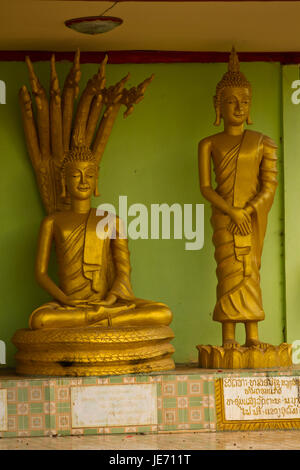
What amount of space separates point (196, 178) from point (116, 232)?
75 centimetres

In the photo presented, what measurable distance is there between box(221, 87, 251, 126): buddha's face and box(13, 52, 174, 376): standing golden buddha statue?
1.71 ft

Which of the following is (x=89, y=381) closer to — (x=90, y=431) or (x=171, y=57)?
(x=90, y=431)

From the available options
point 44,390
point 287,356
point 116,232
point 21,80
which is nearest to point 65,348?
point 44,390

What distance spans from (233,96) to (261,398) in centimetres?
181

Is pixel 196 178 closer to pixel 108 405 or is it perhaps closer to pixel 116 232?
pixel 116 232

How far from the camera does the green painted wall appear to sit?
6.84 meters

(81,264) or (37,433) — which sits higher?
(81,264)

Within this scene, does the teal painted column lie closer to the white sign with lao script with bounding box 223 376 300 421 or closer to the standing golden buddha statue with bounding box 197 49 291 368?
the standing golden buddha statue with bounding box 197 49 291 368

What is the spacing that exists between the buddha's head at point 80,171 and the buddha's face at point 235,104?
86cm

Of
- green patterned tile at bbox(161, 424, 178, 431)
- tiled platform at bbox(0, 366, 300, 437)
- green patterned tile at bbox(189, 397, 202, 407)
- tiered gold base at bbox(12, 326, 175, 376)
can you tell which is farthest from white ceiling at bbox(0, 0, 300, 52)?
green patterned tile at bbox(161, 424, 178, 431)

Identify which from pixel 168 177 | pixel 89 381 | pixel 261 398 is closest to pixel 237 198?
pixel 168 177

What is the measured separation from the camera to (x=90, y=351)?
5.98 metres

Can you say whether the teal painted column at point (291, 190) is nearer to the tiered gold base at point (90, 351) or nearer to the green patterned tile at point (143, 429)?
the tiered gold base at point (90, 351)

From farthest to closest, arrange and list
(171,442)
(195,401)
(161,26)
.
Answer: (161,26), (195,401), (171,442)
